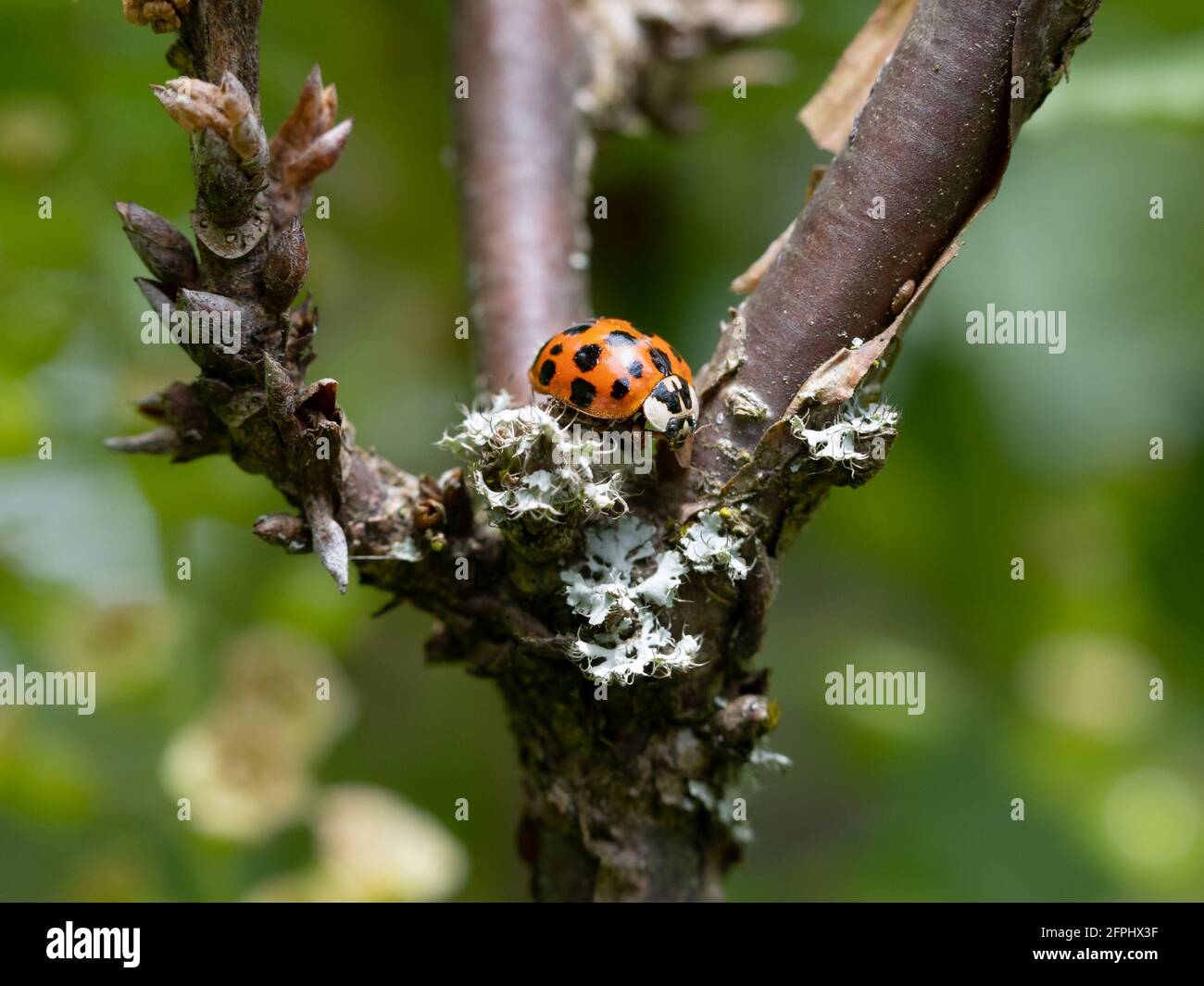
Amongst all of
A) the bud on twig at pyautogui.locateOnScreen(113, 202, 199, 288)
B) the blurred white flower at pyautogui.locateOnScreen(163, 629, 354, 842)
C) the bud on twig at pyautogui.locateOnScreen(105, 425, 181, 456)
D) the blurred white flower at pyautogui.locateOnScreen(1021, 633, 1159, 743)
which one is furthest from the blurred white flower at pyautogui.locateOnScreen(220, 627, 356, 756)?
the blurred white flower at pyautogui.locateOnScreen(1021, 633, 1159, 743)

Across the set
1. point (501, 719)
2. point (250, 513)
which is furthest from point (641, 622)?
point (501, 719)

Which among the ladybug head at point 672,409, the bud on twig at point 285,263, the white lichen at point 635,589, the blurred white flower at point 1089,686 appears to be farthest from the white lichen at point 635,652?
the blurred white flower at point 1089,686

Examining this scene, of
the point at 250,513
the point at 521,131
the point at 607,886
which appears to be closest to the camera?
the point at 607,886

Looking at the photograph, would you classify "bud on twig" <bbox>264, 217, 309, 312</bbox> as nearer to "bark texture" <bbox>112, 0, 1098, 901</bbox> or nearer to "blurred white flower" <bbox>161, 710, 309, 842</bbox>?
"bark texture" <bbox>112, 0, 1098, 901</bbox>

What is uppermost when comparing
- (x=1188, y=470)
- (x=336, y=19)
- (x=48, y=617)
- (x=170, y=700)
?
(x=336, y=19)

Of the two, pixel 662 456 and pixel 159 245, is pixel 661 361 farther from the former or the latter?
pixel 159 245

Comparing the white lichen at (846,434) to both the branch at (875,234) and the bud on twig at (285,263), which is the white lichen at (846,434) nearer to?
the branch at (875,234)

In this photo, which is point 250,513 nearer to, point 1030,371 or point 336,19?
point 336,19
